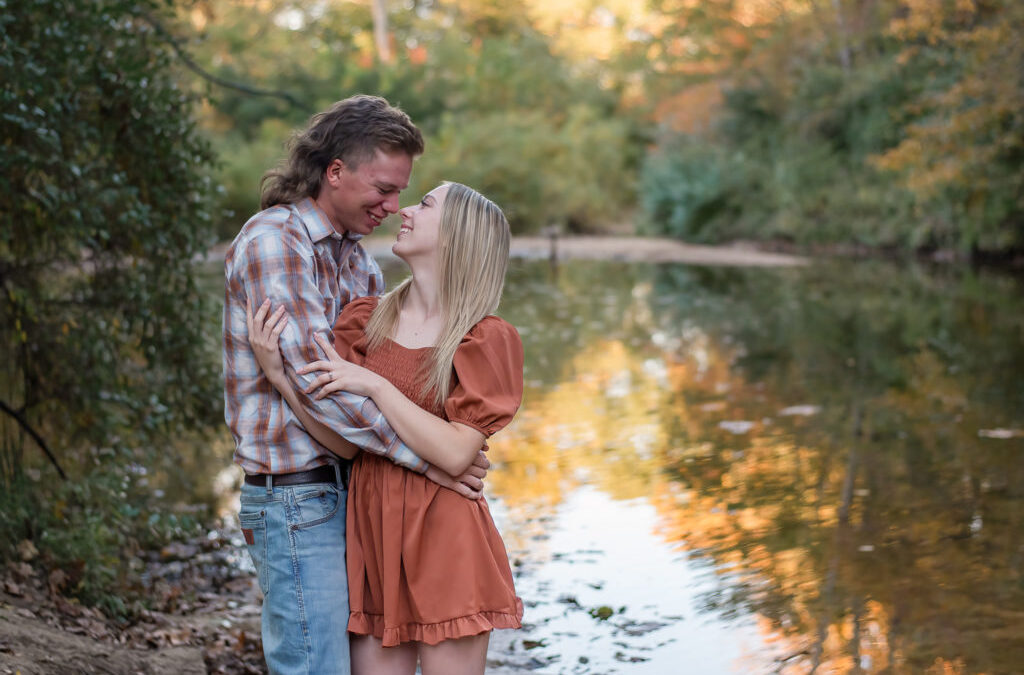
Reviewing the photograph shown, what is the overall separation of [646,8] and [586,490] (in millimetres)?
47409

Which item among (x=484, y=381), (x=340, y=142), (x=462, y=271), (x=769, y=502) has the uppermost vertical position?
(x=340, y=142)

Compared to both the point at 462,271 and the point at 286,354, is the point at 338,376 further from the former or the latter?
the point at 462,271

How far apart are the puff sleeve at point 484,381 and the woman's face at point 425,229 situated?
23cm

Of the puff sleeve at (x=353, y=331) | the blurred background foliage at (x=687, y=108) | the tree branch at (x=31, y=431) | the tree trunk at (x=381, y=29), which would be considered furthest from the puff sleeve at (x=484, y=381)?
the tree trunk at (x=381, y=29)

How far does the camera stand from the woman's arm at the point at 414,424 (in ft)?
8.96

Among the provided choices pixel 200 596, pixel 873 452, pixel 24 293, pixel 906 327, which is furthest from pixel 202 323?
pixel 906 327

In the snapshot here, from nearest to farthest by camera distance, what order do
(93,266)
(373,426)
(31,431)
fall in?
(373,426), (31,431), (93,266)

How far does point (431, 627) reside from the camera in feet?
9.00

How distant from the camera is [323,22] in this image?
1987 inches

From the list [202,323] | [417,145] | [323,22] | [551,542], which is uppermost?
[323,22]

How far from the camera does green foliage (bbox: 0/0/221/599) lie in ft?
16.2

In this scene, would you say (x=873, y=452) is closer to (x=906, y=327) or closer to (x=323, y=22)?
(x=906, y=327)

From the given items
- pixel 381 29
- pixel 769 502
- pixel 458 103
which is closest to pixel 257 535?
pixel 769 502

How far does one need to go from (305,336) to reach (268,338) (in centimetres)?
9
